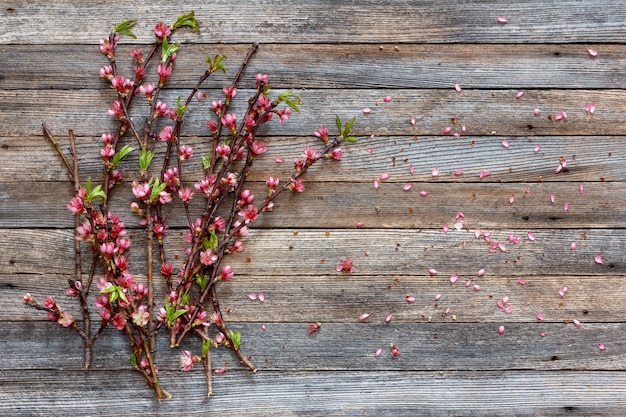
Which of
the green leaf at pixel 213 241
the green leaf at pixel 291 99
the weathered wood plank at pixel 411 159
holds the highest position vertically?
the green leaf at pixel 291 99

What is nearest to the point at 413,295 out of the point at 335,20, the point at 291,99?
the point at 291,99

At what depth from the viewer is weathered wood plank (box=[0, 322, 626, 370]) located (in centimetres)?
132

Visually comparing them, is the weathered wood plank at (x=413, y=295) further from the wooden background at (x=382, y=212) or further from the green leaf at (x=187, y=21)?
the green leaf at (x=187, y=21)

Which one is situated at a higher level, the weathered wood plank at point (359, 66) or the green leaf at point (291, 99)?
the weathered wood plank at point (359, 66)

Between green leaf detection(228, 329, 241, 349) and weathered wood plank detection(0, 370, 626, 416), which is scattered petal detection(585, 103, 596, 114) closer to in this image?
weathered wood plank detection(0, 370, 626, 416)

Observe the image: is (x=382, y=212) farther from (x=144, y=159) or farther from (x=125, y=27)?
(x=125, y=27)

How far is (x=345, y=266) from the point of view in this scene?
1.31 m

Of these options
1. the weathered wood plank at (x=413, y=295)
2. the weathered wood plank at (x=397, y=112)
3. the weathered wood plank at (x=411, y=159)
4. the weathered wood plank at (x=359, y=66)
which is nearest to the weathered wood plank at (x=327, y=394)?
the weathered wood plank at (x=413, y=295)

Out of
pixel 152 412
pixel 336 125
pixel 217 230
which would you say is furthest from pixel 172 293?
pixel 336 125

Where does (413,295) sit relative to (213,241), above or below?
below

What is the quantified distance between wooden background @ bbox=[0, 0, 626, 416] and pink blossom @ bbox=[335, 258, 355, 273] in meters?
0.02

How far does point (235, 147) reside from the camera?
1297 millimetres

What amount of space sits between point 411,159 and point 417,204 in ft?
0.36

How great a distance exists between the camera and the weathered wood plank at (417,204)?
132 centimetres
